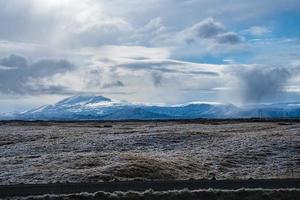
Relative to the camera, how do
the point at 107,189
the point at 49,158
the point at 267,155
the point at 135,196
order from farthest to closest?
1. the point at 267,155
2. the point at 49,158
3. the point at 107,189
4. the point at 135,196

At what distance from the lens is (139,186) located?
29594mm

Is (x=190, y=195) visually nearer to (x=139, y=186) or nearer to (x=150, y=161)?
(x=139, y=186)

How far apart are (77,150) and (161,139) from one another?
15.1 metres

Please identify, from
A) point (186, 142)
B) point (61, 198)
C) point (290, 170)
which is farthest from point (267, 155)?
point (61, 198)

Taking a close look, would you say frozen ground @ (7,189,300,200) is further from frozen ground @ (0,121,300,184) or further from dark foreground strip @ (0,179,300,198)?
frozen ground @ (0,121,300,184)

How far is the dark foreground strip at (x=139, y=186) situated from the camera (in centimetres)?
2811

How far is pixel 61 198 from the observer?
25375 mm

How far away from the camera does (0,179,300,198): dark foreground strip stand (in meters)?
28.1

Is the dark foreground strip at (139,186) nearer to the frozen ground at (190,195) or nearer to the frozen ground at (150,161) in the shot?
the frozen ground at (190,195)

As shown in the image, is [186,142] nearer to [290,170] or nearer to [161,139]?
[161,139]

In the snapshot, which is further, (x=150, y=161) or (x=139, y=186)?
(x=150, y=161)

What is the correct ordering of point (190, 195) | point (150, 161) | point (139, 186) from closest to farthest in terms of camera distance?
point (190, 195) < point (139, 186) < point (150, 161)

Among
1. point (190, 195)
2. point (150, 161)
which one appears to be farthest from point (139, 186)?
point (150, 161)

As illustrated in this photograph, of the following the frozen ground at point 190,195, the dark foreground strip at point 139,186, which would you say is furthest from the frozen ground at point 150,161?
the frozen ground at point 190,195
